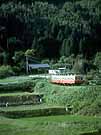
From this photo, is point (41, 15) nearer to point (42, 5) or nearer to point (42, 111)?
point (42, 5)

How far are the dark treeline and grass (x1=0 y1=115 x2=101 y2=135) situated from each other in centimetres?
4089

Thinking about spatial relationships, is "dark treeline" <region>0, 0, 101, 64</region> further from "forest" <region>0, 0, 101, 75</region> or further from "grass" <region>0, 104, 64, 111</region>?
"grass" <region>0, 104, 64, 111</region>

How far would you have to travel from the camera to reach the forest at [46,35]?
77.6 m

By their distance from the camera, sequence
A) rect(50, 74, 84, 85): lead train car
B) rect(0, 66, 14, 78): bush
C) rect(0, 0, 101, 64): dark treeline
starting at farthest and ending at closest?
rect(0, 0, 101, 64): dark treeline < rect(0, 66, 14, 78): bush < rect(50, 74, 84, 85): lead train car

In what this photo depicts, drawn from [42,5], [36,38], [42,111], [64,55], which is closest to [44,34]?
[36,38]

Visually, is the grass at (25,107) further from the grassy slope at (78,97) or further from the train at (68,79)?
the train at (68,79)

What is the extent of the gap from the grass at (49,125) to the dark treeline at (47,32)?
40.9m

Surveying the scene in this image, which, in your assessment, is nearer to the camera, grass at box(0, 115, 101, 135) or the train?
grass at box(0, 115, 101, 135)

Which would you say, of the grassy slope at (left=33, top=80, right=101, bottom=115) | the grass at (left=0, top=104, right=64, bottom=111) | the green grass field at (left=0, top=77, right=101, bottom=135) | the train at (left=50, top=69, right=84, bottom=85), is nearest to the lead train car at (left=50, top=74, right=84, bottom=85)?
the train at (left=50, top=69, right=84, bottom=85)

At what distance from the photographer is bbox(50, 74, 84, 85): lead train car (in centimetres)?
4294

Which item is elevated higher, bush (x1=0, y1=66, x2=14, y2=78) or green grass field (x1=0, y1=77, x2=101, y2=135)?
green grass field (x1=0, y1=77, x2=101, y2=135)

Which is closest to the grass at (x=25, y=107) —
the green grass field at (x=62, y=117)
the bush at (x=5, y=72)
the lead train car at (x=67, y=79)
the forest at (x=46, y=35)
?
the green grass field at (x=62, y=117)

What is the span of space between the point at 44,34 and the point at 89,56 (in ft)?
31.5

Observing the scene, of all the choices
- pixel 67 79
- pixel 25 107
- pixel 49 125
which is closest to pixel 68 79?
pixel 67 79
